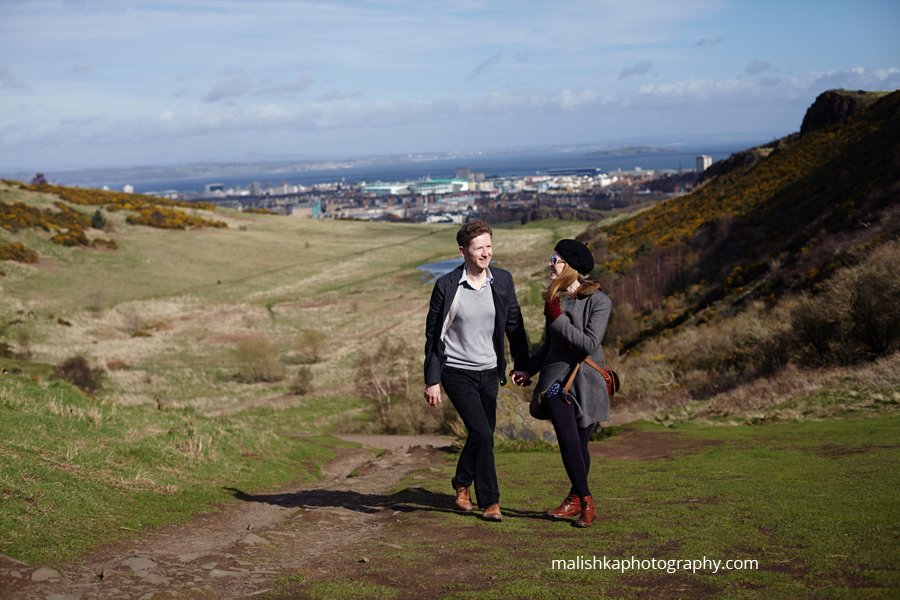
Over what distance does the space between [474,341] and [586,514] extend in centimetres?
178

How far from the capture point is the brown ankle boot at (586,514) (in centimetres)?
585

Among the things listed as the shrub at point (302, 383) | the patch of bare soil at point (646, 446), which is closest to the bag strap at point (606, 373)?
the patch of bare soil at point (646, 446)

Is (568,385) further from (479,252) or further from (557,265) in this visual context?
(479,252)

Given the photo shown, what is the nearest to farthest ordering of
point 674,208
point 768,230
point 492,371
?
point 492,371 → point 768,230 → point 674,208

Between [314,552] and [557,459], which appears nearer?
[314,552]

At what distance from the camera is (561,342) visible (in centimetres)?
589

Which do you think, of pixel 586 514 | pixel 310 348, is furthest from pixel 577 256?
pixel 310 348

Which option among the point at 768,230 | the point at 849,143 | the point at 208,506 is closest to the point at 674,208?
the point at 849,143

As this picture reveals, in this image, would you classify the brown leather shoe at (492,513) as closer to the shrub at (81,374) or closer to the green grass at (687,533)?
the green grass at (687,533)

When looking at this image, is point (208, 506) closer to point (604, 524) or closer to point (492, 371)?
point (492, 371)

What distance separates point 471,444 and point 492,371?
73 cm

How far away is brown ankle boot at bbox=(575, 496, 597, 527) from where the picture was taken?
5848mm

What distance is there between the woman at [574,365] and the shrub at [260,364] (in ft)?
103

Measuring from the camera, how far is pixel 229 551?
Result: 5586 mm
